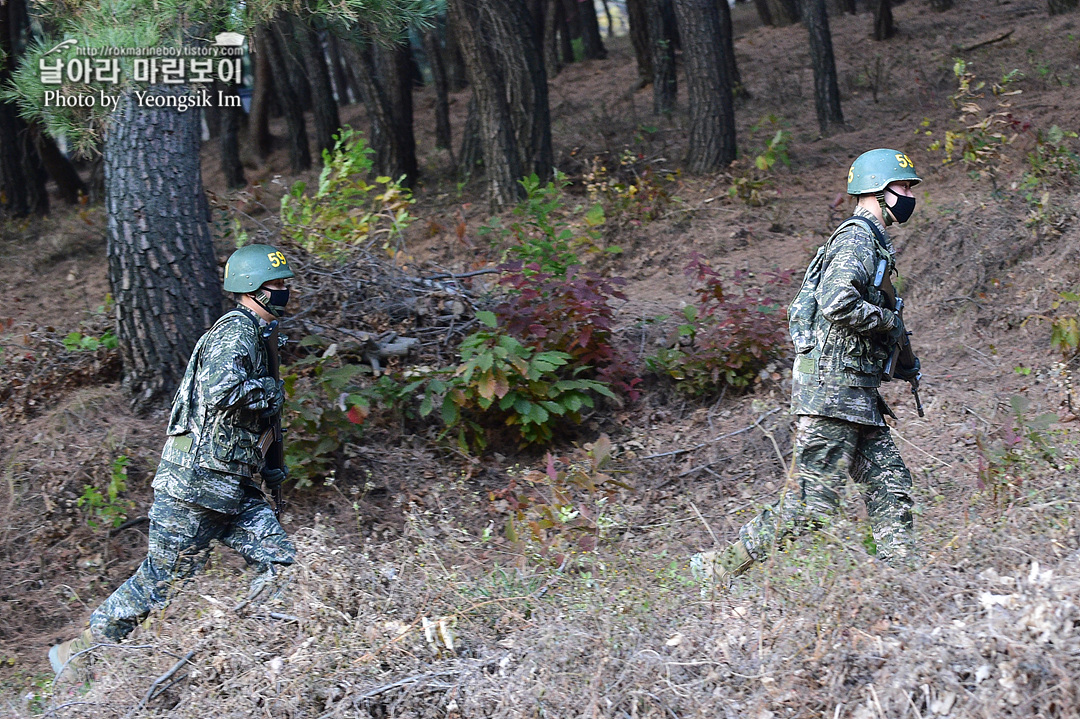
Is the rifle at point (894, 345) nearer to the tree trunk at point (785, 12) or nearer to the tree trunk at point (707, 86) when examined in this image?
the tree trunk at point (707, 86)

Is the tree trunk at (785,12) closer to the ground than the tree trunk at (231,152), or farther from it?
farther from it

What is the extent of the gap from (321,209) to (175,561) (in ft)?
13.8

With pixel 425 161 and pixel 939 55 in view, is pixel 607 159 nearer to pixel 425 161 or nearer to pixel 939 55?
pixel 425 161

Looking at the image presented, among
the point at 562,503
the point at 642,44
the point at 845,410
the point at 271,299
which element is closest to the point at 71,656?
the point at 271,299

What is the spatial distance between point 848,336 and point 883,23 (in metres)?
14.5

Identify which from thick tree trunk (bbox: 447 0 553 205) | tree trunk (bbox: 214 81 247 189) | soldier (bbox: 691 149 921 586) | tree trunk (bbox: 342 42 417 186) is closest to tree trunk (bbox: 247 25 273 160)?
tree trunk (bbox: 214 81 247 189)

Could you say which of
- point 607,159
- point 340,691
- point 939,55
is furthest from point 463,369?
point 939,55

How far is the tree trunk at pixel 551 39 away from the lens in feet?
65.3

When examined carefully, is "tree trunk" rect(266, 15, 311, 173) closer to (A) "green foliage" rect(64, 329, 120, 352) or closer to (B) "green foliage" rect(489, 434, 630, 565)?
(A) "green foliage" rect(64, 329, 120, 352)

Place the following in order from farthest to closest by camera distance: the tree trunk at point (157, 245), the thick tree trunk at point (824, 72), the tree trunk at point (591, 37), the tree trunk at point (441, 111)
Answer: the tree trunk at point (591, 37), the tree trunk at point (441, 111), the thick tree trunk at point (824, 72), the tree trunk at point (157, 245)

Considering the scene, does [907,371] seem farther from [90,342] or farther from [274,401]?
[90,342]

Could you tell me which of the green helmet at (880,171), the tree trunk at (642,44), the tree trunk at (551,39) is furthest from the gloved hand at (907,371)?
the tree trunk at (551,39)

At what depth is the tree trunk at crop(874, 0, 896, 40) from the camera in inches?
643

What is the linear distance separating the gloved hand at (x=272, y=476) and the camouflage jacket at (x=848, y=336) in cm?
277
